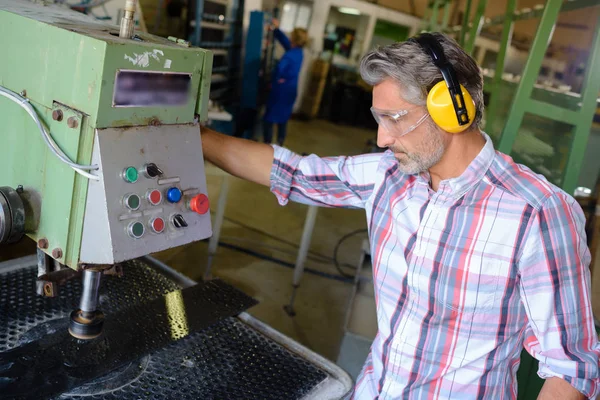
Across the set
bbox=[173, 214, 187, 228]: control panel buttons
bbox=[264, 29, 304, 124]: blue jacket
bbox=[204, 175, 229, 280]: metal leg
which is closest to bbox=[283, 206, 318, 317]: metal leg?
bbox=[204, 175, 229, 280]: metal leg

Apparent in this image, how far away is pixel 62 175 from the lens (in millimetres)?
715

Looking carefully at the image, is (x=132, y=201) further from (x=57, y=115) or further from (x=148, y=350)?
(x=148, y=350)

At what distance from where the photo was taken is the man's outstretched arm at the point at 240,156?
42.0 inches

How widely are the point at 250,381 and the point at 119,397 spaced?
207 mm

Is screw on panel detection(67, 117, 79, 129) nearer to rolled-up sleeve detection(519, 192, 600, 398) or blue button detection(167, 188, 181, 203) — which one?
blue button detection(167, 188, 181, 203)

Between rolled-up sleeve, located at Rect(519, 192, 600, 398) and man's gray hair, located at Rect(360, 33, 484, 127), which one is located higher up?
man's gray hair, located at Rect(360, 33, 484, 127)

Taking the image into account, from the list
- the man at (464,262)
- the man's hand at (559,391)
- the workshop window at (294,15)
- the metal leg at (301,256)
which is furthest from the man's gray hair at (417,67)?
the workshop window at (294,15)

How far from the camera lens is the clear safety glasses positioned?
2.98 ft

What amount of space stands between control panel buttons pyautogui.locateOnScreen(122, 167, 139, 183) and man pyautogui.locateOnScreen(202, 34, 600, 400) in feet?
1.44

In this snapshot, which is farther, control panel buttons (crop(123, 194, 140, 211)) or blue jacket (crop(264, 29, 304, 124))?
blue jacket (crop(264, 29, 304, 124))

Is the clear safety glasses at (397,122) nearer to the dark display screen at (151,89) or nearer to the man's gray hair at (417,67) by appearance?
the man's gray hair at (417,67)

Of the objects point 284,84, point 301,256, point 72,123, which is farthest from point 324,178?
point 284,84

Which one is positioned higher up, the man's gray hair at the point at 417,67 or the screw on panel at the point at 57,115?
the man's gray hair at the point at 417,67

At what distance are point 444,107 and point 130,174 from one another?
1.62 ft
